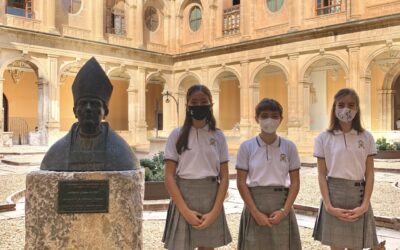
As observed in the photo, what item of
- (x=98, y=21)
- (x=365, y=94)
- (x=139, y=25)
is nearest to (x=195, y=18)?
(x=139, y=25)

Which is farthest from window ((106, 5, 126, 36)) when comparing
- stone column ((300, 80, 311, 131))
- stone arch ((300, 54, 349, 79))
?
stone column ((300, 80, 311, 131))

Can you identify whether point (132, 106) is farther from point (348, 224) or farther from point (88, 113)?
point (348, 224)

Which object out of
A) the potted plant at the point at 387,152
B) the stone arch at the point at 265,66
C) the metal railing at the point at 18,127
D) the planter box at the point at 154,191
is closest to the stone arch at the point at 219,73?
the stone arch at the point at 265,66

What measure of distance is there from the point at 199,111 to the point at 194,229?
0.92m

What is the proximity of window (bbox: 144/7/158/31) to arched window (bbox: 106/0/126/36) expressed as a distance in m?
1.68

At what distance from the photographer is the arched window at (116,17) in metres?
26.6

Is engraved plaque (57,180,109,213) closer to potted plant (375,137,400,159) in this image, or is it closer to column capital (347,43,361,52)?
potted plant (375,137,400,159)

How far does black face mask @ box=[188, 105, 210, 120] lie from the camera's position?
336cm

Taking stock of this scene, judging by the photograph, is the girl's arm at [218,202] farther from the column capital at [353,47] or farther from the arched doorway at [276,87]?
the arched doorway at [276,87]

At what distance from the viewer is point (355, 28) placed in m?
20.1

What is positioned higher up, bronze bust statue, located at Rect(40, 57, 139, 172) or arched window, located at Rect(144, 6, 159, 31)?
arched window, located at Rect(144, 6, 159, 31)

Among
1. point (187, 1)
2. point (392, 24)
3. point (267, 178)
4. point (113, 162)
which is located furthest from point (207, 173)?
point (187, 1)

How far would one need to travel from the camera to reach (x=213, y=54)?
26250mm

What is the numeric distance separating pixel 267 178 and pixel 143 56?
962 inches
